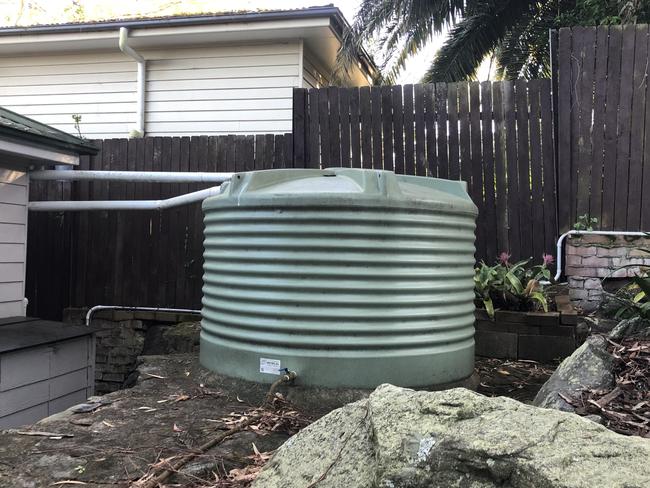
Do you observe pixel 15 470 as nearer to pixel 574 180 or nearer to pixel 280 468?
pixel 280 468

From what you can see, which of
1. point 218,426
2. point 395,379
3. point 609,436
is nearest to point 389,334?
point 395,379

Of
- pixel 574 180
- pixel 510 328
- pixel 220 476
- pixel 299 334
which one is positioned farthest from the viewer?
pixel 574 180

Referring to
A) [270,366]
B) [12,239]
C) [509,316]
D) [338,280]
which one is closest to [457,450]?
[338,280]

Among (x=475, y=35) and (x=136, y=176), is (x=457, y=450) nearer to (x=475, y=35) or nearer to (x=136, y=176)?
(x=136, y=176)

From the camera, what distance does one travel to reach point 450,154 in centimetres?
508

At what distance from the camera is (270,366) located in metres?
2.94

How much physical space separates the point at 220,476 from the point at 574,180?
408 centimetres

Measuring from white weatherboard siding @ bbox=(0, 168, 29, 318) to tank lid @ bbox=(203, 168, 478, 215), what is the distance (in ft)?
8.70

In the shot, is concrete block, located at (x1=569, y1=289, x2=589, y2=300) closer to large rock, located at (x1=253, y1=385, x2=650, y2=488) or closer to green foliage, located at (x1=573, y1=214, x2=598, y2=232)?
green foliage, located at (x1=573, y1=214, x2=598, y2=232)

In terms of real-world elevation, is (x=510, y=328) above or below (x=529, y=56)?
below

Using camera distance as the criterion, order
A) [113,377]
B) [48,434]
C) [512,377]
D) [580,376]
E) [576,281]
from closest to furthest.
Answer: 1. [580,376]
2. [48,434]
3. [512,377]
4. [576,281]
5. [113,377]

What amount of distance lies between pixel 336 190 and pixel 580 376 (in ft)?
5.03

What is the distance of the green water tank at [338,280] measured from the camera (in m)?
2.87

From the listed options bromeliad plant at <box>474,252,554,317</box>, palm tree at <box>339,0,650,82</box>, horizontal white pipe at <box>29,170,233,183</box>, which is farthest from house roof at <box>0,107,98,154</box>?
palm tree at <box>339,0,650,82</box>
